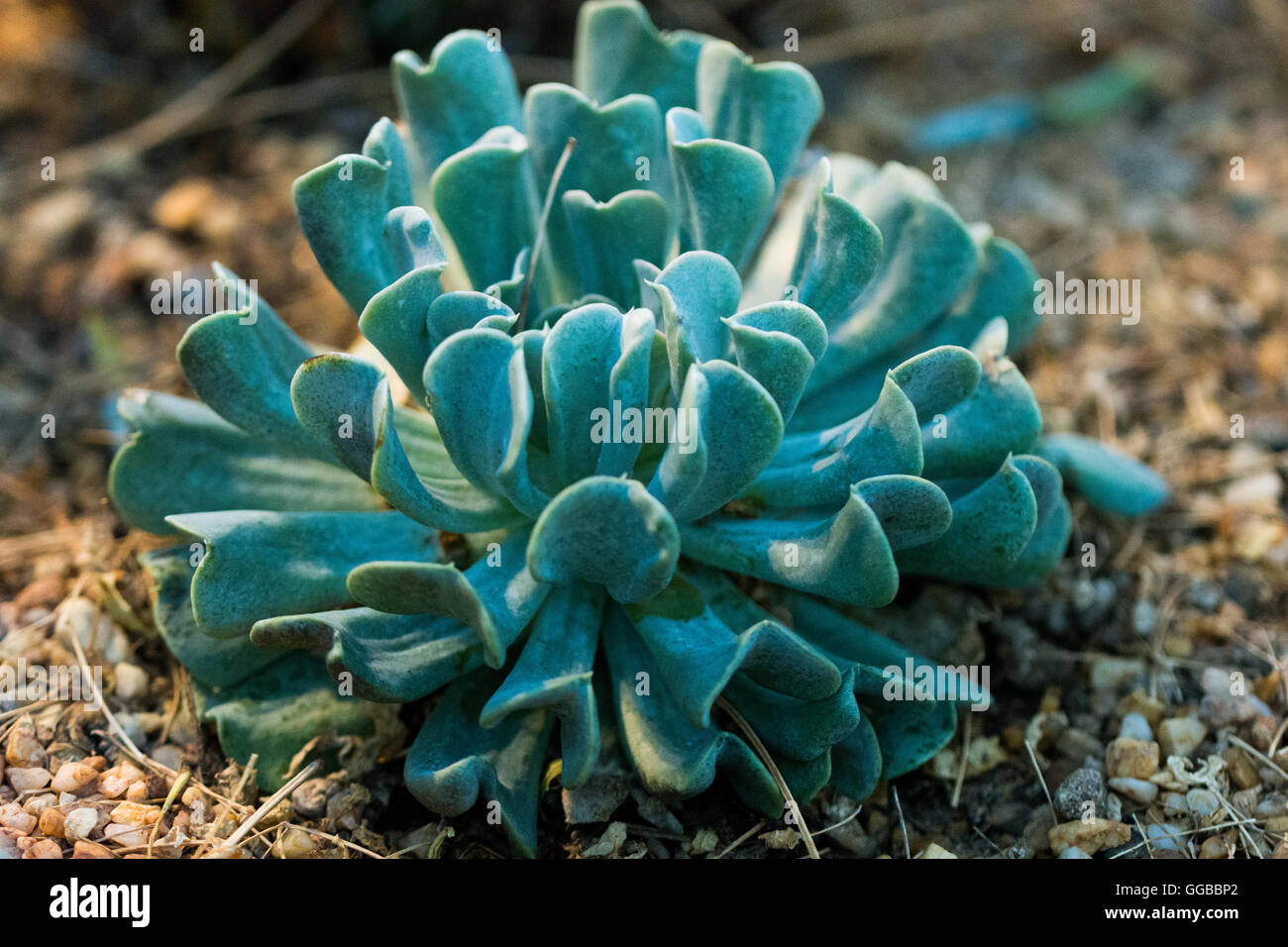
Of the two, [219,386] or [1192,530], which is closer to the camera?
[219,386]

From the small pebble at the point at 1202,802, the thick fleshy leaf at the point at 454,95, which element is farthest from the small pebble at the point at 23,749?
the small pebble at the point at 1202,802

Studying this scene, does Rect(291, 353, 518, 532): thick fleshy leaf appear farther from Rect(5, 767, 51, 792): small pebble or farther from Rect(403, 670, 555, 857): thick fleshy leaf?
Rect(5, 767, 51, 792): small pebble

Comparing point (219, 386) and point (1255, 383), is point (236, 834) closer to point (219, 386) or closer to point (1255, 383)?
point (219, 386)

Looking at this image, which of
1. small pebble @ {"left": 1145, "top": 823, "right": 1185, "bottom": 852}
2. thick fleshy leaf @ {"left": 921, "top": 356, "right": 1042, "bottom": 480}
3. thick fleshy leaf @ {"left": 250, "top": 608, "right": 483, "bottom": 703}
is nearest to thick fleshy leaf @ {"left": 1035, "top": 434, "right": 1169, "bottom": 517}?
thick fleshy leaf @ {"left": 921, "top": 356, "right": 1042, "bottom": 480}

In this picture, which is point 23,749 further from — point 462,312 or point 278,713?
point 462,312

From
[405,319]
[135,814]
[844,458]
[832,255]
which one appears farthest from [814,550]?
[135,814]
